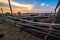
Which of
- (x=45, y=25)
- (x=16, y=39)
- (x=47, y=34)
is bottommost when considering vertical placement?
(x=16, y=39)

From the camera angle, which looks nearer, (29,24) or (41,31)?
(41,31)

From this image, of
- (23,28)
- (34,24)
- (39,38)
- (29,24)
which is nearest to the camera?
(39,38)

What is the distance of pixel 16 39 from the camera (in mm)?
6660

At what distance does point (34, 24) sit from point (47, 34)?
1281 mm

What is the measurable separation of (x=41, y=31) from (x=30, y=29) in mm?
969

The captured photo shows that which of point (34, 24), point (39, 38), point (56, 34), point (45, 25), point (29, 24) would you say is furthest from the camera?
point (29, 24)

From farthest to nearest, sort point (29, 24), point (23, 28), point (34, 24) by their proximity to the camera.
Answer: point (23, 28)
point (29, 24)
point (34, 24)

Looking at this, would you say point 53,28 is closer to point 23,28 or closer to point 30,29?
point 30,29

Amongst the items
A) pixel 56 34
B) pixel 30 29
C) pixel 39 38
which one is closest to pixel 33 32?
pixel 30 29

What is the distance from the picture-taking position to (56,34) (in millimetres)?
5195

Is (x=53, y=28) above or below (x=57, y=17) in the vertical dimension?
below

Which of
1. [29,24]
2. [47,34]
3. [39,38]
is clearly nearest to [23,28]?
[29,24]

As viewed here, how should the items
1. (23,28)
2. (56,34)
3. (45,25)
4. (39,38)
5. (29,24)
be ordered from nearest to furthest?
(56,34) < (45,25) < (39,38) < (29,24) < (23,28)

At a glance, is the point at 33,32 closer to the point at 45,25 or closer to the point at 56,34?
the point at 45,25
